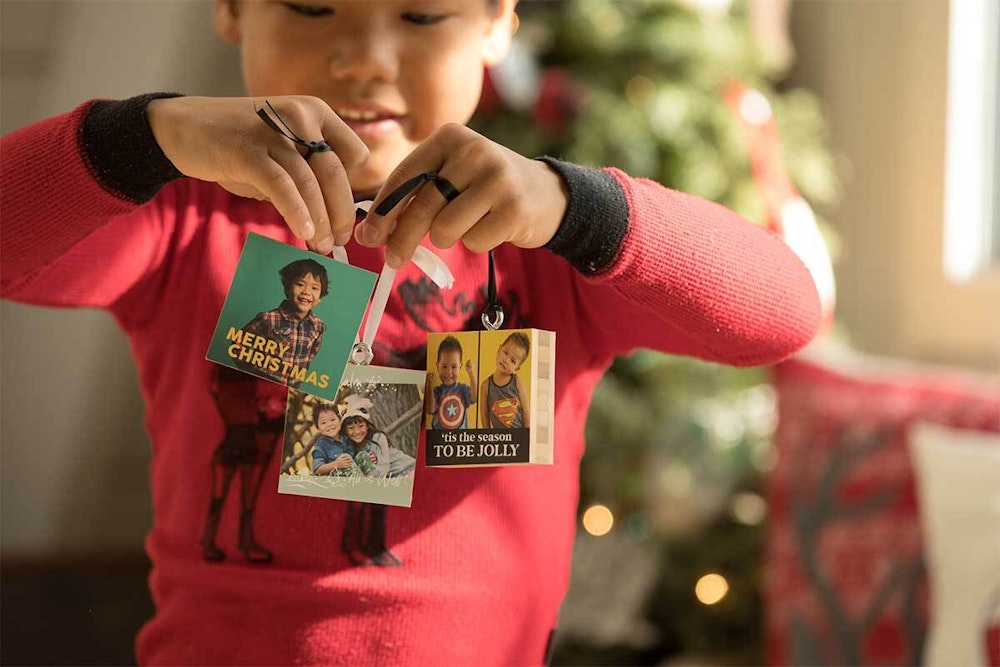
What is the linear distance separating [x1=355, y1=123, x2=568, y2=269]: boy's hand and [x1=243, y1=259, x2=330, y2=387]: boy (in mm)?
37

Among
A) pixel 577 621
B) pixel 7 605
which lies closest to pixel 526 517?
pixel 7 605

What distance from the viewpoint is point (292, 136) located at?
20.8 inches

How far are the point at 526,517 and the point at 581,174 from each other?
24cm

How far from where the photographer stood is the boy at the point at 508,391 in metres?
0.57

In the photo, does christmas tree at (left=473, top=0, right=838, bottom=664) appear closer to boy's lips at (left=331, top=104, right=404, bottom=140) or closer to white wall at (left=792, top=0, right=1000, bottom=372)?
white wall at (left=792, top=0, right=1000, bottom=372)

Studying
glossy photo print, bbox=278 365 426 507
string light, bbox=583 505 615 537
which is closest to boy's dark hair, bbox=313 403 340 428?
glossy photo print, bbox=278 365 426 507

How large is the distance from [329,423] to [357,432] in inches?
0.6

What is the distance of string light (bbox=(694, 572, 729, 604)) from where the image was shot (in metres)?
1.70

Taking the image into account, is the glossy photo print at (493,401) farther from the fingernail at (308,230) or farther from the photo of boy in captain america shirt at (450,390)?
the fingernail at (308,230)

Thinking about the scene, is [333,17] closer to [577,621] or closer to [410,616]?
[410,616]

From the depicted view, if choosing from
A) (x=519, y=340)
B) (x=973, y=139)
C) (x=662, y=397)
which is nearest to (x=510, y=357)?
(x=519, y=340)

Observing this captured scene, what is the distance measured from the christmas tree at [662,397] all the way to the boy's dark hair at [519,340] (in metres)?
1.06

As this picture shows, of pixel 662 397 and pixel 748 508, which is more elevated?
pixel 662 397

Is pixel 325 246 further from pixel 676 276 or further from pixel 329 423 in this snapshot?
pixel 676 276
